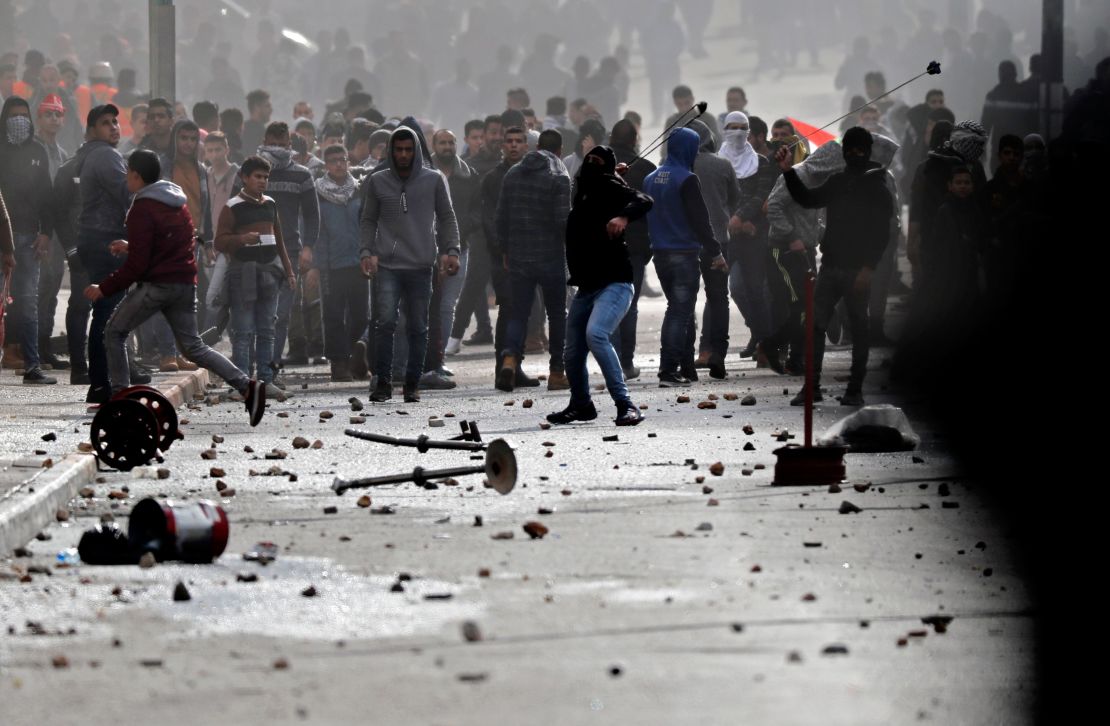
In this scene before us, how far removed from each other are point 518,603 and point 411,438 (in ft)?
16.9

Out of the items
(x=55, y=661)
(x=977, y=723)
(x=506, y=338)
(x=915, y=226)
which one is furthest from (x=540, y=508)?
(x=915, y=226)

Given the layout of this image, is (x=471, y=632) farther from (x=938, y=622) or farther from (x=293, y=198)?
(x=293, y=198)

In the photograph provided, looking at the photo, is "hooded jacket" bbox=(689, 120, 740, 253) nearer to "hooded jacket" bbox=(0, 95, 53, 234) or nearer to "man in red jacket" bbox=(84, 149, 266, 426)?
"hooded jacket" bbox=(0, 95, 53, 234)

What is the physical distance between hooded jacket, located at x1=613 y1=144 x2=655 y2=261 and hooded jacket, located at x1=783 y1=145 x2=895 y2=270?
2.40 metres

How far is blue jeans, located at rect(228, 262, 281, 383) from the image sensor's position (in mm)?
15148

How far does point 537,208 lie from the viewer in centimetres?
1577

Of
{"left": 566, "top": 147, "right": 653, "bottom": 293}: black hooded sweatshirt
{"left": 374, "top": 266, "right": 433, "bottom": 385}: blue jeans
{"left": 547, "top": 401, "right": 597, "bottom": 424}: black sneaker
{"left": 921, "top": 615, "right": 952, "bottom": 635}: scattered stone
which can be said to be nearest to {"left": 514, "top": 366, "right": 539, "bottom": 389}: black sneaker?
{"left": 374, "top": 266, "right": 433, "bottom": 385}: blue jeans

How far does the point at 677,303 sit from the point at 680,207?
663mm

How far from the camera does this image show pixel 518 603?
23.2 feet

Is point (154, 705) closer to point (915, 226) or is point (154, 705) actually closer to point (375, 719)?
point (375, 719)

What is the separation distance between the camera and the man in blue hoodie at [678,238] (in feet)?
52.2

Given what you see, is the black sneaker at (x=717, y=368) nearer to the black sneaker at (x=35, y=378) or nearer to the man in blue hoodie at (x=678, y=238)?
the man in blue hoodie at (x=678, y=238)

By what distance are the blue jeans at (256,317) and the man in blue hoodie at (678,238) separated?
268 centimetres

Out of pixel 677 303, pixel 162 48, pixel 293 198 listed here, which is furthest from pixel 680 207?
pixel 162 48
